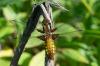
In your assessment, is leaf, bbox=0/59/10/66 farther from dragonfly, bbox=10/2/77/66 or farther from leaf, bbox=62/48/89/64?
dragonfly, bbox=10/2/77/66

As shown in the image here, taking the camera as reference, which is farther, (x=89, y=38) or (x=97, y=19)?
(x=97, y=19)

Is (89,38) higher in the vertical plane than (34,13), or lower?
lower

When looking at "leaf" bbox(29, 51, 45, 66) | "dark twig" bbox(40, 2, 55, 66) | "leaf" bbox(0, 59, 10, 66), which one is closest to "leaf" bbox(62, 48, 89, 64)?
"leaf" bbox(29, 51, 45, 66)

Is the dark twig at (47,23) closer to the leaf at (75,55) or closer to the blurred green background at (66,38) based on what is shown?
the blurred green background at (66,38)

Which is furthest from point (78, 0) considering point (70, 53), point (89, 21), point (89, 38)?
point (70, 53)

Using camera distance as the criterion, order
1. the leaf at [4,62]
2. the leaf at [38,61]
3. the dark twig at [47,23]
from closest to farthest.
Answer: the dark twig at [47,23] < the leaf at [38,61] < the leaf at [4,62]

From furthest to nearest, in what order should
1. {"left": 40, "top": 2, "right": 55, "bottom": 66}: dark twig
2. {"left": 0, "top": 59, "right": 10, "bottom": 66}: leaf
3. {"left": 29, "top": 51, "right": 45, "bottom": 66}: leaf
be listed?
{"left": 0, "top": 59, "right": 10, "bottom": 66}: leaf
{"left": 29, "top": 51, "right": 45, "bottom": 66}: leaf
{"left": 40, "top": 2, "right": 55, "bottom": 66}: dark twig

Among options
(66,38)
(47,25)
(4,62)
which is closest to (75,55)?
(66,38)

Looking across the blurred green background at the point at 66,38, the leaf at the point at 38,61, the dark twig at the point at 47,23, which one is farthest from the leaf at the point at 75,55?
the dark twig at the point at 47,23

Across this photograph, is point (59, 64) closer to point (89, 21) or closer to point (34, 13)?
point (89, 21)
